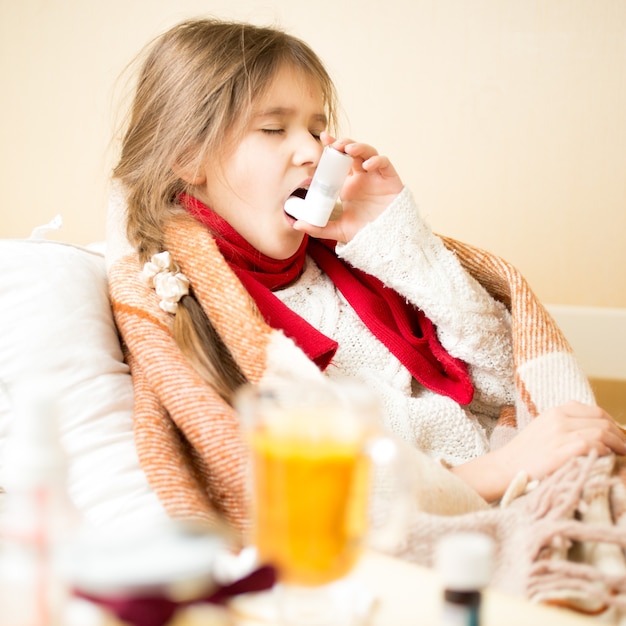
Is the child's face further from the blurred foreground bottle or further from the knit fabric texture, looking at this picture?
the blurred foreground bottle

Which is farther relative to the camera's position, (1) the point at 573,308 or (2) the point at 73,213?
(2) the point at 73,213

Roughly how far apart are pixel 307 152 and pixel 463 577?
73 centimetres

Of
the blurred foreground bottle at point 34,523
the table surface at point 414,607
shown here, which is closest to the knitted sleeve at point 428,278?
the table surface at point 414,607

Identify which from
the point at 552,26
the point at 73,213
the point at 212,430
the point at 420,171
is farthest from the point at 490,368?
the point at 73,213

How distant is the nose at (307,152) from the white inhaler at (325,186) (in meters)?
0.03

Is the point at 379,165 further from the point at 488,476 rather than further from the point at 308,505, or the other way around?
the point at 308,505

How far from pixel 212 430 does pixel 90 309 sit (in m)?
0.25

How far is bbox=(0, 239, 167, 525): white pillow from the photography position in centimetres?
75

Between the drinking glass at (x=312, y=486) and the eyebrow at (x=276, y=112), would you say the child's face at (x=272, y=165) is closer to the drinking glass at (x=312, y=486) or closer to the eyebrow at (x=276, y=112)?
the eyebrow at (x=276, y=112)

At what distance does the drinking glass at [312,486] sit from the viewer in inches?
15.2

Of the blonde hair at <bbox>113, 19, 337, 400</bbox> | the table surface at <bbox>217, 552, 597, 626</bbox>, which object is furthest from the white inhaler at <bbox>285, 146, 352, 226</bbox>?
the table surface at <bbox>217, 552, 597, 626</bbox>

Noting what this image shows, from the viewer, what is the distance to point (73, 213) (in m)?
1.77

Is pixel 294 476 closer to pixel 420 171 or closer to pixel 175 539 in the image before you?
pixel 175 539

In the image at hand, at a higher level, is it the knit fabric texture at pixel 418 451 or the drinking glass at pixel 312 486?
the drinking glass at pixel 312 486
